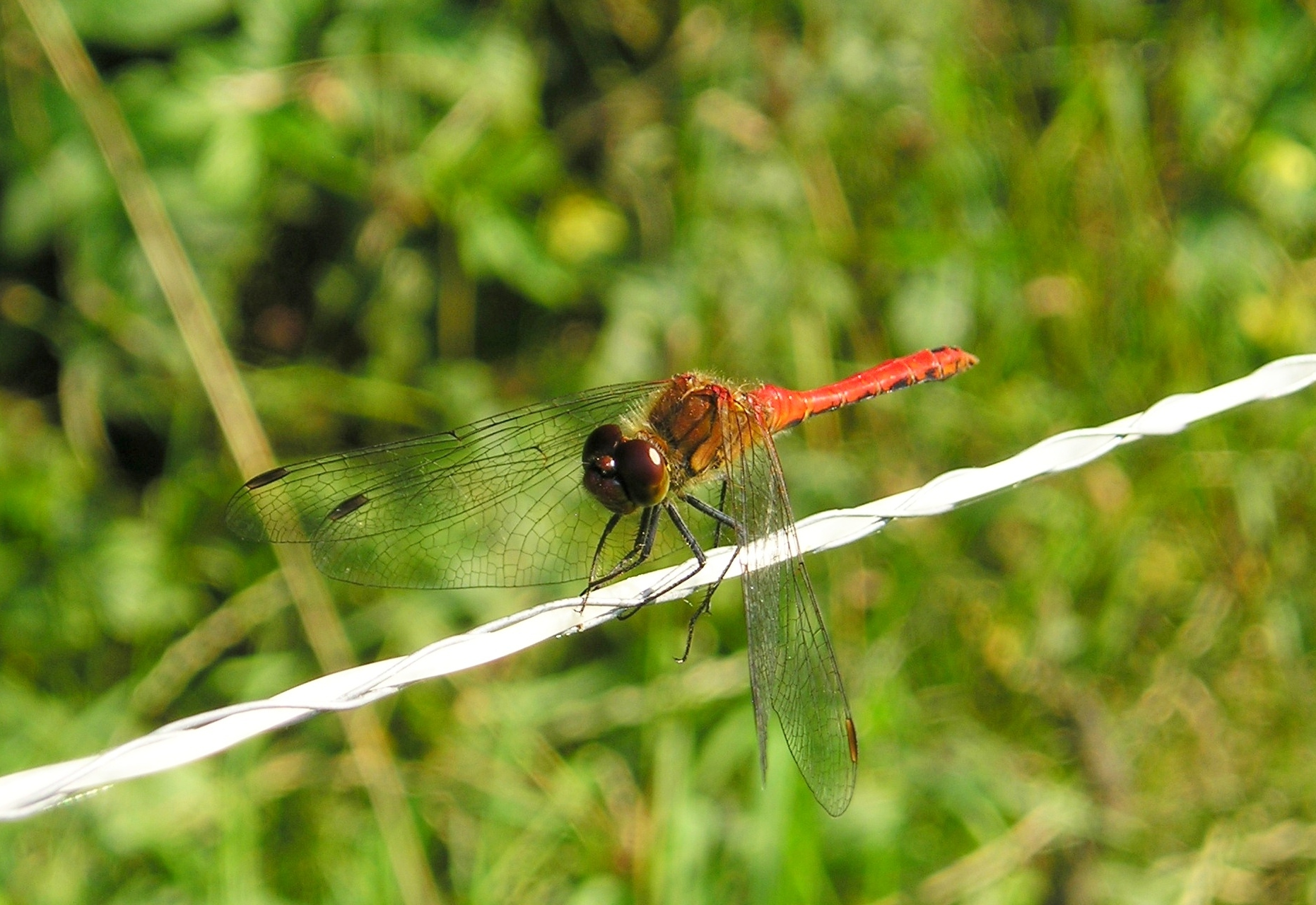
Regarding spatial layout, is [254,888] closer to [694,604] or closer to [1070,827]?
[694,604]

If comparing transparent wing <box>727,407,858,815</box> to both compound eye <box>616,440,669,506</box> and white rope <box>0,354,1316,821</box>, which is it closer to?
white rope <box>0,354,1316,821</box>

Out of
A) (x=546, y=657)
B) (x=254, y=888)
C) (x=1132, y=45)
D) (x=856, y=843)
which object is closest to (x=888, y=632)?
(x=856, y=843)

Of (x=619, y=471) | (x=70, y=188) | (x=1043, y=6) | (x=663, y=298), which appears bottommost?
(x=619, y=471)

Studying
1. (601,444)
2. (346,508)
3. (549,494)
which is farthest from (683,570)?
(346,508)

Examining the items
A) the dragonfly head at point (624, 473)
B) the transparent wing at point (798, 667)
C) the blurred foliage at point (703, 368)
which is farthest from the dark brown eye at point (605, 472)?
the blurred foliage at point (703, 368)

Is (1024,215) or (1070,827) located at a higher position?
(1024,215)

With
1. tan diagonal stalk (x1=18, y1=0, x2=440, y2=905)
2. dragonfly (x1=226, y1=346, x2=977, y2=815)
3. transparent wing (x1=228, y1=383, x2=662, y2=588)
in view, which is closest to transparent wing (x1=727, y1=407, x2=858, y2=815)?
dragonfly (x1=226, y1=346, x2=977, y2=815)

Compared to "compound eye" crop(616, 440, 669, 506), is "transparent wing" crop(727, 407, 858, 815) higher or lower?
lower
